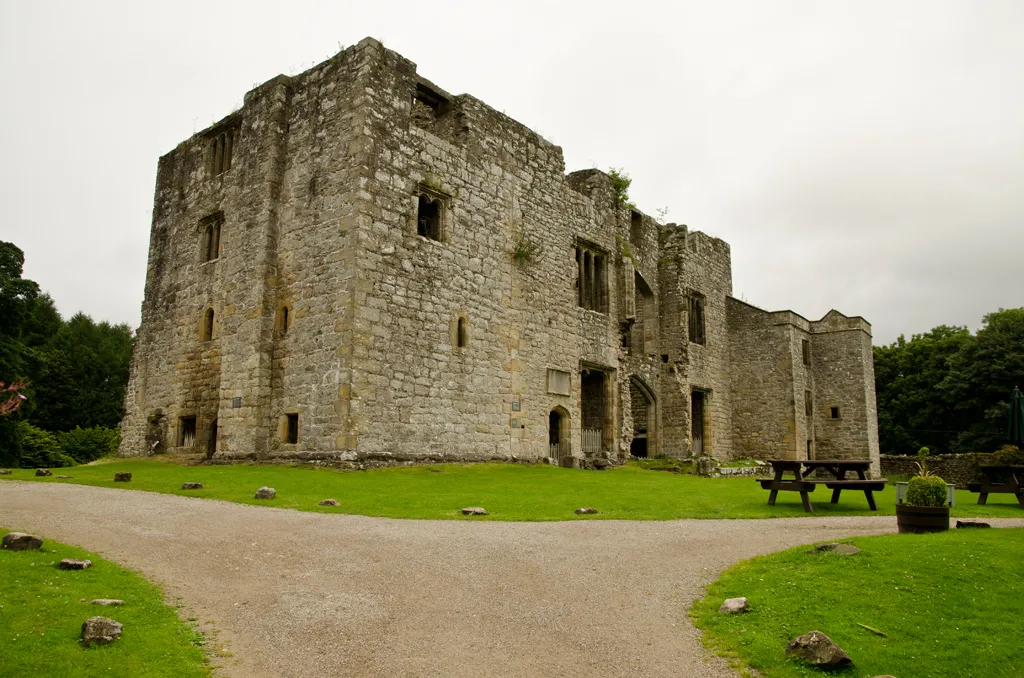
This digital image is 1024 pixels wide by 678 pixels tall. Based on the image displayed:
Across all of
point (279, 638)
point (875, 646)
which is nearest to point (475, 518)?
point (279, 638)

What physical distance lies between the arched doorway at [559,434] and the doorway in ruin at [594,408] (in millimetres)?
1998

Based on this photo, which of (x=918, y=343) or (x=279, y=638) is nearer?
(x=279, y=638)

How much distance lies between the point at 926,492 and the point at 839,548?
2.72 m

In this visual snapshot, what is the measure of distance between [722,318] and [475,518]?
1037 inches

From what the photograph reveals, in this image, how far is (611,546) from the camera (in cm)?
1059

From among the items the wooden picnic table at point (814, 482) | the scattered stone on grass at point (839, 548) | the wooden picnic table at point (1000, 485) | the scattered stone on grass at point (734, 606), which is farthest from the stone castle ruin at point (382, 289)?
the scattered stone on grass at point (734, 606)

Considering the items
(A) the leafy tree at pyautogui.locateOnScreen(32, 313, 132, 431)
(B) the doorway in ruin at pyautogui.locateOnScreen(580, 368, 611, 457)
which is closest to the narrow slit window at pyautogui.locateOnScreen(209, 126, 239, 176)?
(B) the doorway in ruin at pyautogui.locateOnScreen(580, 368, 611, 457)

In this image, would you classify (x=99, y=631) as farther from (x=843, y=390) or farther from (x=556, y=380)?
(x=843, y=390)

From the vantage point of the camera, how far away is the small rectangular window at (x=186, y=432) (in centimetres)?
2341

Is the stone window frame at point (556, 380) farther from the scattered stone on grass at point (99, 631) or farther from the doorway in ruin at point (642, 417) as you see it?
the scattered stone on grass at point (99, 631)

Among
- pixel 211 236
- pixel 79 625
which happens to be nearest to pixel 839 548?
pixel 79 625

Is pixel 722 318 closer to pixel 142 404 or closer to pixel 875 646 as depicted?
pixel 142 404

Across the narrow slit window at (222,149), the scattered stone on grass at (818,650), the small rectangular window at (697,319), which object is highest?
the narrow slit window at (222,149)

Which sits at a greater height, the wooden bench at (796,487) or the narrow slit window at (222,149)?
the narrow slit window at (222,149)
